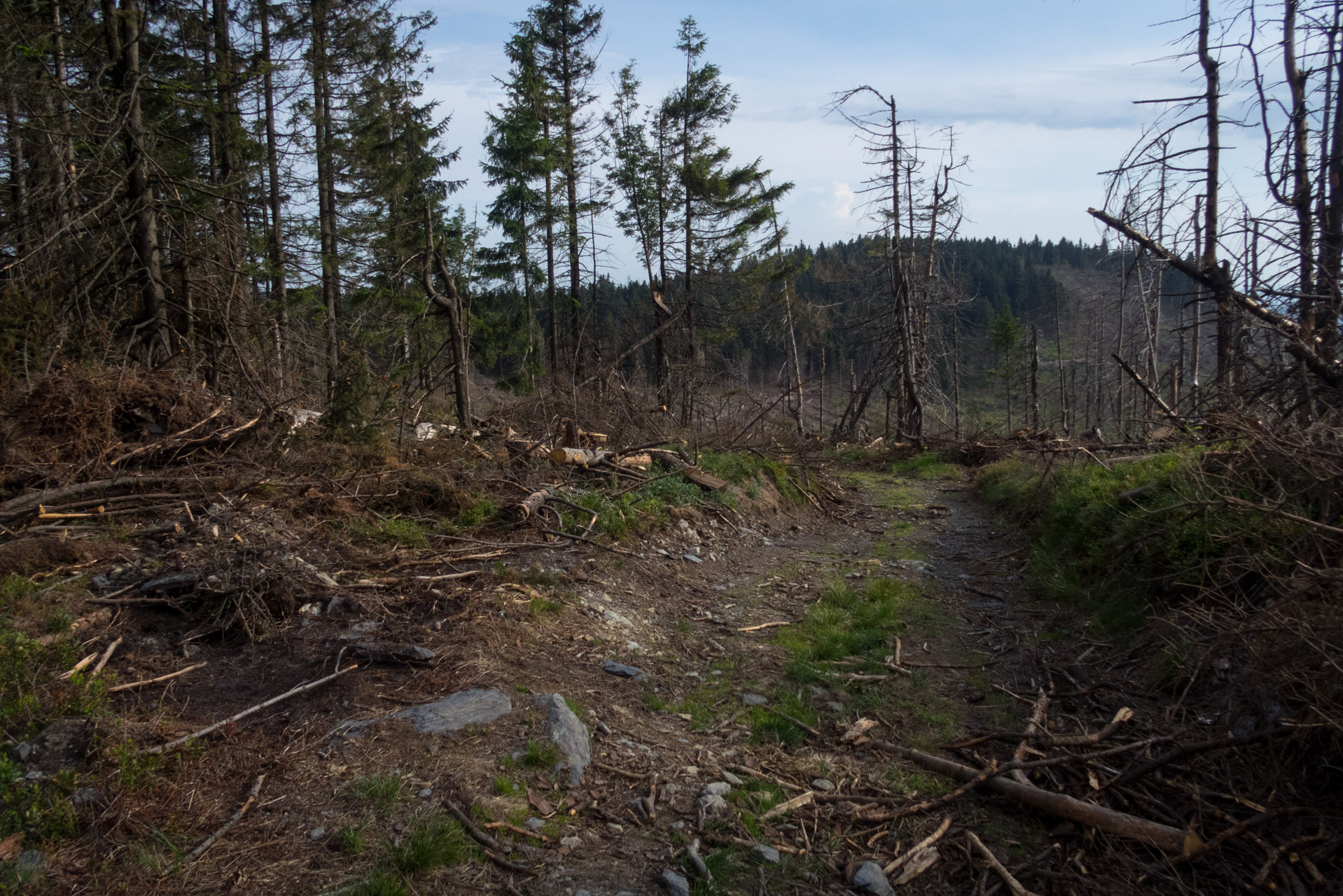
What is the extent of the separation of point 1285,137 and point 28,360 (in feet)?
39.1

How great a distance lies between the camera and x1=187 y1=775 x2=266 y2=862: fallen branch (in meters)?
2.73

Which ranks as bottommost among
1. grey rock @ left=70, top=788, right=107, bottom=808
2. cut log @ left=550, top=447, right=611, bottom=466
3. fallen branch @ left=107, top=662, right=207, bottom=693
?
grey rock @ left=70, top=788, right=107, bottom=808

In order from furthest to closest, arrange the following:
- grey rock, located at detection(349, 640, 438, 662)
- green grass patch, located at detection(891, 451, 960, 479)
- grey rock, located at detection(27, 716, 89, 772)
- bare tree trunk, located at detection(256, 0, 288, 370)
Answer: green grass patch, located at detection(891, 451, 960, 479)
bare tree trunk, located at detection(256, 0, 288, 370)
grey rock, located at detection(349, 640, 438, 662)
grey rock, located at detection(27, 716, 89, 772)

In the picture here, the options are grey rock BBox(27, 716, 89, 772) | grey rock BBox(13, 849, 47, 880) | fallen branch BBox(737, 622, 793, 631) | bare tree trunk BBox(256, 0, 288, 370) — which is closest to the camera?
grey rock BBox(13, 849, 47, 880)

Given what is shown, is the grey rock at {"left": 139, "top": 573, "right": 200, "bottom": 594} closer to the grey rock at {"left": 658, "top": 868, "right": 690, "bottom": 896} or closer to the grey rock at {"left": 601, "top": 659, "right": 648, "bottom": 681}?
the grey rock at {"left": 601, "top": 659, "right": 648, "bottom": 681}

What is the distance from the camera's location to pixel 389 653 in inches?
173

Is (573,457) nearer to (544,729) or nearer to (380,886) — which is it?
(544,729)

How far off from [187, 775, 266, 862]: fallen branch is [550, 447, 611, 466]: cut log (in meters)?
6.11

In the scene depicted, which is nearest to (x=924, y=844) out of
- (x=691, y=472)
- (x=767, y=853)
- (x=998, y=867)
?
(x=998, y=867)

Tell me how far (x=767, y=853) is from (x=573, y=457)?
6.47m

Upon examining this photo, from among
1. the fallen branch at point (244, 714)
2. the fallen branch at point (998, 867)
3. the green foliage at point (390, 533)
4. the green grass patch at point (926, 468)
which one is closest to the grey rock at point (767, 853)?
the fallen branch at point (998, 867)

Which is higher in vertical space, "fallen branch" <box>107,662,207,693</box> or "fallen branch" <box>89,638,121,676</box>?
"fallen branch" <box>89,638,121,676</box>

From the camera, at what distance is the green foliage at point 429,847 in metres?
2.78

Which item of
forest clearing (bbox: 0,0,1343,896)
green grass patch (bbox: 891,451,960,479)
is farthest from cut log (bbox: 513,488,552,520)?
green grass patch (bbox: 891,451,960,479)
